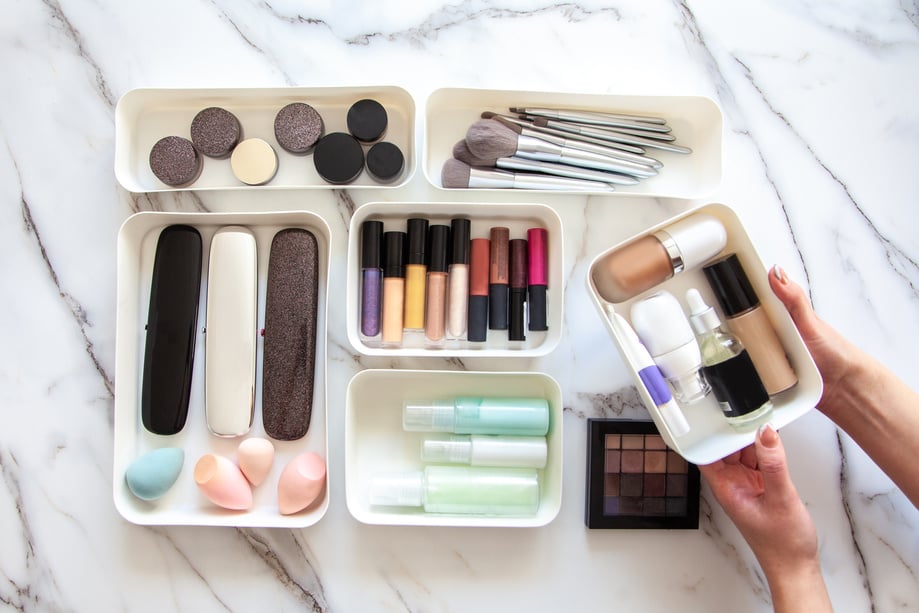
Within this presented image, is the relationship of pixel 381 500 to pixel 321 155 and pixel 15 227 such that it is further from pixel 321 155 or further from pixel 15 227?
pixel 15 227

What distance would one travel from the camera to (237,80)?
892 millimetres

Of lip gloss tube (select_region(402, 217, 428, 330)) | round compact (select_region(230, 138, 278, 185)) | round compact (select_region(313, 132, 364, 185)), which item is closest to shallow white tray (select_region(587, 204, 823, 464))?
lip gloss tube (select_region(402, 217, 428, 330))

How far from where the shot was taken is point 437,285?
0.84 metres

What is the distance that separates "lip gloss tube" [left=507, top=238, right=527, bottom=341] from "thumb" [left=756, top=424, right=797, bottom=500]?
0.30 metres

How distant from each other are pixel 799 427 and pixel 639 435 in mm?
232

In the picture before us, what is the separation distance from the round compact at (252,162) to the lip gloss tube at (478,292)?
0.29 meters

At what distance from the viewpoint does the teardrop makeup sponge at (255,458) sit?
2.69 feet

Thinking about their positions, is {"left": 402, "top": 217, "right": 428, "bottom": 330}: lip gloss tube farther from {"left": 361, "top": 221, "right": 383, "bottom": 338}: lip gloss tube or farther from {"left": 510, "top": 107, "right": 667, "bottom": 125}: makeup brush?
{"left": 510, "top": 107, "right": 667, "bottom": 125}: makeup brush

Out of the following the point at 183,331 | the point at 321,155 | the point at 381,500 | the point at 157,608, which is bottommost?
the point at 157,608

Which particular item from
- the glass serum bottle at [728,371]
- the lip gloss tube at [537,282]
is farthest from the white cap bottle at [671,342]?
the lip gloss tube at [537,282]

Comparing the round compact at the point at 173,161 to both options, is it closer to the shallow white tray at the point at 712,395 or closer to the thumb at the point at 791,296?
the shallow white tray at the point at 712,395

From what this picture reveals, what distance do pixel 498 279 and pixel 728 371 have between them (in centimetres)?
30

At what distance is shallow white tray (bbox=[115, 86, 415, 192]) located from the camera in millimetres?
857

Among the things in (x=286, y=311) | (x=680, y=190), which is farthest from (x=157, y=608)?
(x=680, y=190)
